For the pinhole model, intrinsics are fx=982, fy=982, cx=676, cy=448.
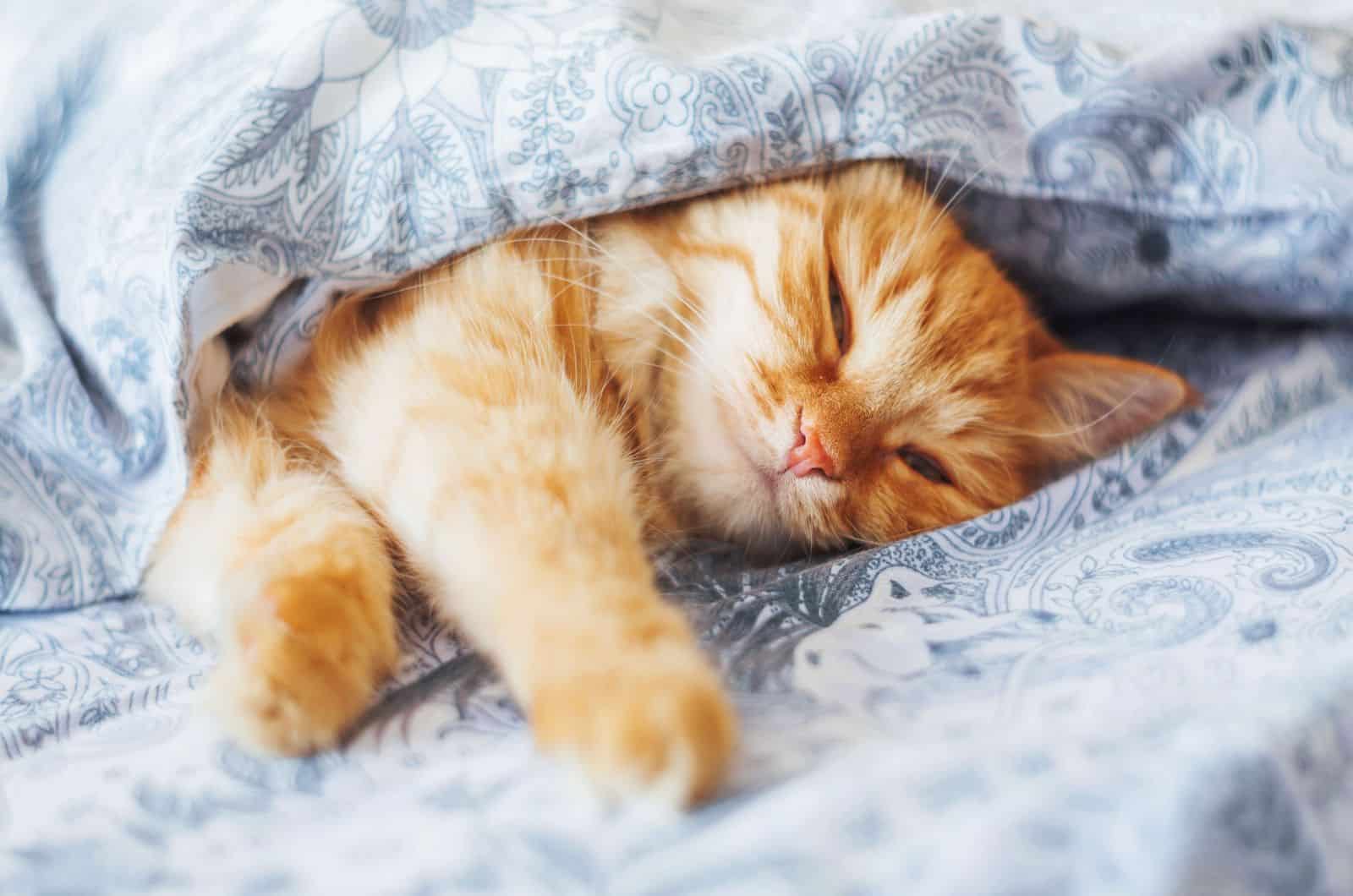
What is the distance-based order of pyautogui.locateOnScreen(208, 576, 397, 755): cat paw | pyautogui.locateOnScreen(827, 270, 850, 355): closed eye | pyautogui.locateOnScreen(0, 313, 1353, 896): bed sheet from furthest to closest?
pyautogui.locateOnScreen(827, 270, 850, 355): closed eye < pyautogui.locateOnScreen(208, 576, 397, 755): cat paw < pyautogui.locateOnScreen(0, 313, 1353, 896): bed sheet

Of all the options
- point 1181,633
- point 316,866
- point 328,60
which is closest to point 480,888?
point 316,866

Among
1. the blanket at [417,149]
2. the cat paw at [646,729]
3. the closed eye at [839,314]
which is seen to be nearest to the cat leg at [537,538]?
the cat paw at [646,729]

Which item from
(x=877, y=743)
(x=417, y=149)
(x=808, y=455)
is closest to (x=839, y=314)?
(x=808, y=455)

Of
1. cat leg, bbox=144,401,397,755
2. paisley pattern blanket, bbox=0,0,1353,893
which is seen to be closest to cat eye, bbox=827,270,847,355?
paisley pattern blanket, bbox=0,0,1353,893

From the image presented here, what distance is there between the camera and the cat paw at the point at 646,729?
633 mm

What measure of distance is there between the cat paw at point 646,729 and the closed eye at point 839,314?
653 millimetres

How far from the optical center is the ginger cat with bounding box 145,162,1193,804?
0.84 metres

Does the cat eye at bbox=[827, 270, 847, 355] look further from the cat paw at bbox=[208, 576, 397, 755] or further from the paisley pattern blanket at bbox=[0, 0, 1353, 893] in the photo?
the cat paw at bbox=[208, 576, 397, 755]

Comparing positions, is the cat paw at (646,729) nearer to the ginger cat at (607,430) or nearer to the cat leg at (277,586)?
the ginger cat at (607,430)

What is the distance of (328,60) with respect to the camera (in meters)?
1.11

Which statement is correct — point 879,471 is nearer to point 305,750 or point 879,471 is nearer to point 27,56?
point 305,750

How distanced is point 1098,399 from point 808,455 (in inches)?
20.6

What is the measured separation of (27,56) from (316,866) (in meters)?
1.17

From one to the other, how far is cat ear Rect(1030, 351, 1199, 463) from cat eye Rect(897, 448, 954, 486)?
0.59ft
